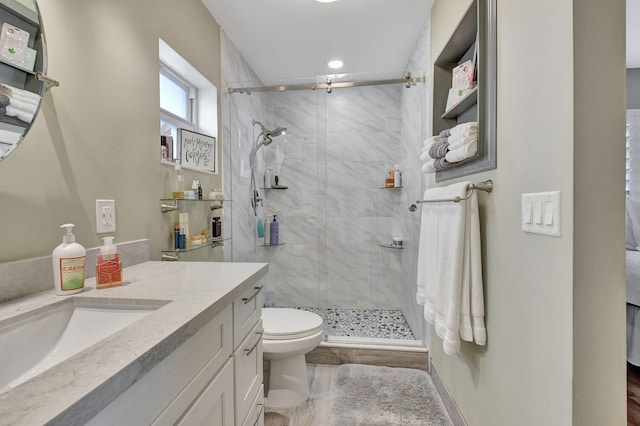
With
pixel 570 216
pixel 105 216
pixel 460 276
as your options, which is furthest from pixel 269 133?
pixel 570 216

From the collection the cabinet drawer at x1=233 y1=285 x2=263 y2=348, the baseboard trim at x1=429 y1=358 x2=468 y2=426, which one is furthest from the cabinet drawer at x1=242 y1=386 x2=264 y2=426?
the baseboard trim at x1=429 y1=358 x2=468 y2=426

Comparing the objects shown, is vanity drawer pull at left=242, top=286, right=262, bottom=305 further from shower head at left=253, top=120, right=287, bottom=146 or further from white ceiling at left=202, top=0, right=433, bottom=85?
shower head at left=253, top=120, right=287, bottom=146

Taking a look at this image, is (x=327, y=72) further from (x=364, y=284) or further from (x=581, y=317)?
(x=581, y=317)

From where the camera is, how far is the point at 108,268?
0.95 meters

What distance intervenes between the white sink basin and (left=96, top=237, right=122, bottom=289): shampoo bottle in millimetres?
103

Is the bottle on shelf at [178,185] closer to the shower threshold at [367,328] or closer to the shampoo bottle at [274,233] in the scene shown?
the shampoo bottle at [274,233]

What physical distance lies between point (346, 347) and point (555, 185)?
1.79 metres

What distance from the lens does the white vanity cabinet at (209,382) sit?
0.55 meters

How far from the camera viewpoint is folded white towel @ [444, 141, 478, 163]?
1.29 meters

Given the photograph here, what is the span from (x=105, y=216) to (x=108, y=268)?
310 mm

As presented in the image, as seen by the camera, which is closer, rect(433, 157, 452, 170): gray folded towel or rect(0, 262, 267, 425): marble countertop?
rect(0, 262, 267, 425): marble countertop

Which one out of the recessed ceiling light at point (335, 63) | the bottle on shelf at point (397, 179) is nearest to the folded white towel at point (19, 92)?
the recessed ceiling light at point (335, 63)

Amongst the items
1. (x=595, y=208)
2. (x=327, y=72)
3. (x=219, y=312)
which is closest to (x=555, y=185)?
(x=595, y=208)

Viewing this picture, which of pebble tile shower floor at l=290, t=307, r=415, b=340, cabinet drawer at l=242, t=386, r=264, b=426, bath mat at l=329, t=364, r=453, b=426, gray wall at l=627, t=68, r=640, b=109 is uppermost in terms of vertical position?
gray wall at l=627, t=68, r=640, b=109
